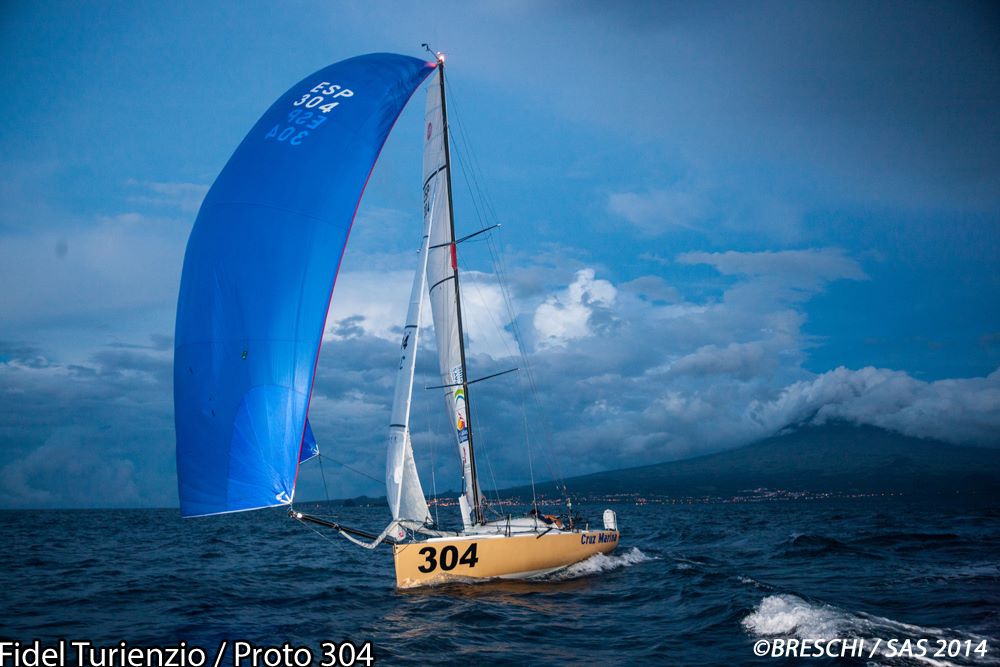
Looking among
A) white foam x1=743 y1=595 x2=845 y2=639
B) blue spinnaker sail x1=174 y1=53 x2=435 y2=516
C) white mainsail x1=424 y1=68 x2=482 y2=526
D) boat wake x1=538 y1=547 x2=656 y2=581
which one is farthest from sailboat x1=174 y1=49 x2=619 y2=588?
white foam x1=743 y1=595 x2=845 y2=639

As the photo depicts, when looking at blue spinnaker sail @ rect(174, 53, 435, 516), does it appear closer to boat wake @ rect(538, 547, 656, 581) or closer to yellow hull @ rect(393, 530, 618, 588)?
yellow hull @ rect(393, 530, 618, 588)

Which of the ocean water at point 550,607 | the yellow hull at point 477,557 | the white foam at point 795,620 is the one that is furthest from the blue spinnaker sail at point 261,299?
the white foam at point 795,620

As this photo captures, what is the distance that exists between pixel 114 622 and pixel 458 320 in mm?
9679

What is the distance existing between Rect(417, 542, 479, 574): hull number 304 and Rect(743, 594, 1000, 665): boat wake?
575 centimetres

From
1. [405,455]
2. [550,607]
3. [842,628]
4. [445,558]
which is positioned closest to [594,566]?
[550,607]

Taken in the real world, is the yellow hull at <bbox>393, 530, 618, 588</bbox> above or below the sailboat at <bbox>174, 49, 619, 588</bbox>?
below

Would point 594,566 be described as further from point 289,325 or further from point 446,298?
point 289,325

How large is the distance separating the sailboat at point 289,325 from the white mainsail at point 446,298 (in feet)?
2.75

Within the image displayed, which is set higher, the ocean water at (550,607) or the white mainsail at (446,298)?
the white mainsail at (446,298)

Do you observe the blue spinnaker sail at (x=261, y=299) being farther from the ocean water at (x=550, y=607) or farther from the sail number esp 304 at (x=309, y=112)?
the ocean water at (x=550, y=607)

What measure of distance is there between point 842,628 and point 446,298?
11.4 metres

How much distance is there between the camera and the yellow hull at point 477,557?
14625 mm

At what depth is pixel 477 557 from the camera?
49.4 feet

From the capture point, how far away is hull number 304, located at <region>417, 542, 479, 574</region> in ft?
48.1
